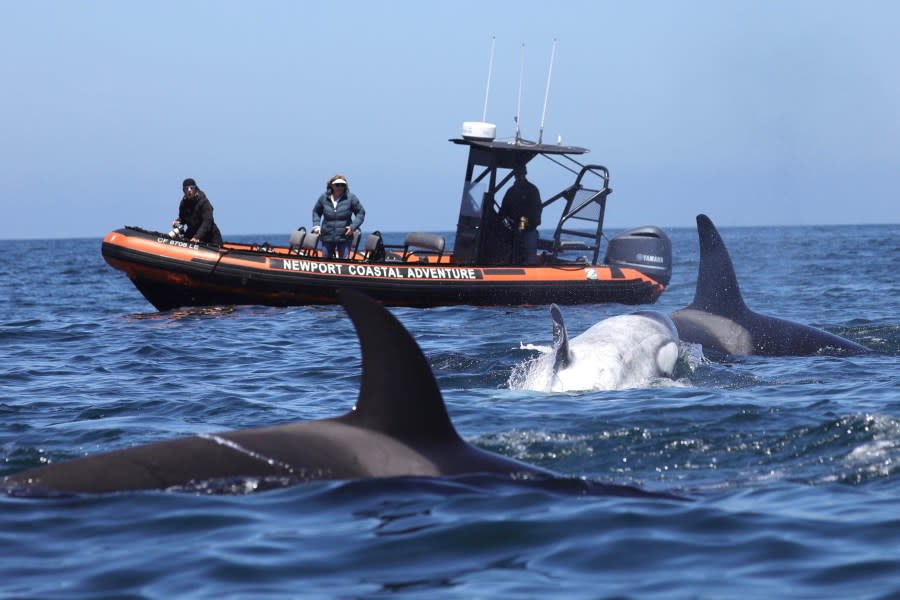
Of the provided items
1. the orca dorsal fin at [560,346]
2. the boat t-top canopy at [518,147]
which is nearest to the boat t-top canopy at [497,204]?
the boat t-top canopy at [518,147]

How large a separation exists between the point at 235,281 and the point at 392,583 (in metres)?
13.8

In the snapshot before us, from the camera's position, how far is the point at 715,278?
11.7m

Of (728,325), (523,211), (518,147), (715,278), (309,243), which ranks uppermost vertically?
(518,147)

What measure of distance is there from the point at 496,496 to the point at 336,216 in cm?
1382

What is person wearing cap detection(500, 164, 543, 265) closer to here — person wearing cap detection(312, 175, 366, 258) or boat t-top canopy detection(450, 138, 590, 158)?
boat t-top canopy detection(450, 138, 590, 158)

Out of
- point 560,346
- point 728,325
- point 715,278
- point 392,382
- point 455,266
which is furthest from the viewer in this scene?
point 455,266

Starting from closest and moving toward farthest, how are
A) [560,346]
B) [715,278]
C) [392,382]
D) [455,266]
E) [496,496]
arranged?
[392,382], [496,496], [560,346], [715,278], [455,266]

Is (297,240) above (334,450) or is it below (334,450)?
above

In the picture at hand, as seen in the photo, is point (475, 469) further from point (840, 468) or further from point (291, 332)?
point (291, 332)

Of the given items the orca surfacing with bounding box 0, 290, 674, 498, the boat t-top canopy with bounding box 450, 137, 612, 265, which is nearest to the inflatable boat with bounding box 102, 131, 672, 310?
the boat t-top canopy with bounding box 450, 137, 612, 265

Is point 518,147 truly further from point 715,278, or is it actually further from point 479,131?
point 715,278

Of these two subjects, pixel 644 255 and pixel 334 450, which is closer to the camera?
pixel 334 450

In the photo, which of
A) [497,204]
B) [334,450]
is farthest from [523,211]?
[334,450]

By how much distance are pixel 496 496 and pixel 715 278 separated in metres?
6.97
